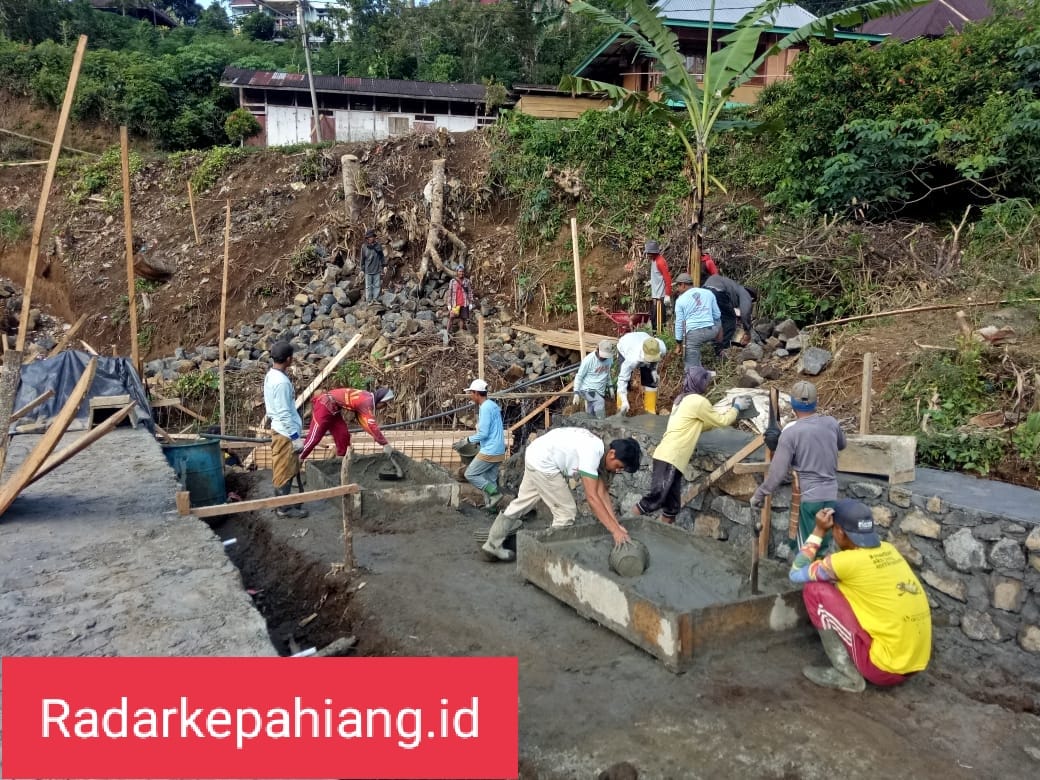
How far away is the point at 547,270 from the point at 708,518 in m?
9.41

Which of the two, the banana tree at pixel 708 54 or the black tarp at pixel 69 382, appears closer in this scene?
the banana tree at pixel 708 54

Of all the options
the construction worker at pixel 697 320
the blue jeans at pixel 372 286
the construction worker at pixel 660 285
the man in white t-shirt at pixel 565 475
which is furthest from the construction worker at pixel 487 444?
the blue jeans at pixel 372 286

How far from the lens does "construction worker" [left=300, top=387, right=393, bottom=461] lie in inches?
328

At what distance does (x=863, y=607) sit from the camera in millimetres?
4441

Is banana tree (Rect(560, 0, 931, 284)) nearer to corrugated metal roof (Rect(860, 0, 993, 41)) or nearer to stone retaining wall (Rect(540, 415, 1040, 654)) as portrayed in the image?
stone retaining wall (Rect(540, 415, 1040, 654))

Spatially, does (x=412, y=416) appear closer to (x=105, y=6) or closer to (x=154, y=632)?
(x=154, y=632)

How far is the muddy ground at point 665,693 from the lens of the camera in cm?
398

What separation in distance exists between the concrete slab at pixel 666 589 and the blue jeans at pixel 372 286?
1071 centimetres

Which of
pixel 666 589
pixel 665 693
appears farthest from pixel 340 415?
pixel 665 693

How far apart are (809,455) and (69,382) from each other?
32.4 ft

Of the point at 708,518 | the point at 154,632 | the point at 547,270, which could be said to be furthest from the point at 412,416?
the point at 154,632

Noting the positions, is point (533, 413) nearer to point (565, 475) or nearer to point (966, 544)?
point (565, 475)

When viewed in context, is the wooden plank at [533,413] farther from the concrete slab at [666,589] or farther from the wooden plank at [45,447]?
the wooden plank at [45,447]

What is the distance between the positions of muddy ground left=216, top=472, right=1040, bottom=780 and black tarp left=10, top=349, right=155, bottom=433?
5.29 meters
